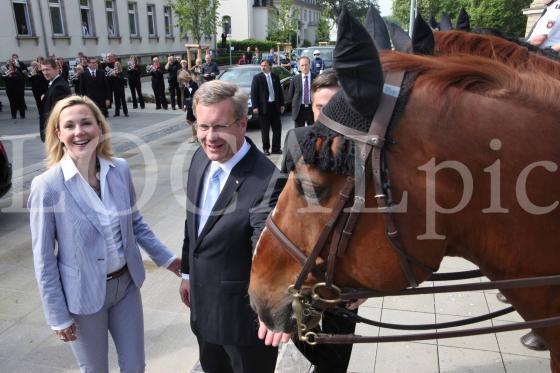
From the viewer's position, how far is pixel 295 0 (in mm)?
79562

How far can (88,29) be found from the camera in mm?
28641

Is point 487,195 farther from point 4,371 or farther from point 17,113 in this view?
point 17,113

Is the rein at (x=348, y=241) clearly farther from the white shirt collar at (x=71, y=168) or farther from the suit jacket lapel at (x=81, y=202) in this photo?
the white shirt collar at (x=71, y=168)

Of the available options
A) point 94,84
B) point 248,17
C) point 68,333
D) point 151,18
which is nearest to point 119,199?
point 68,333

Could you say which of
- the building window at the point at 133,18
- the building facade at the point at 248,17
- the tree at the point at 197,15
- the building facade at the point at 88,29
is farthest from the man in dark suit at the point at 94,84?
the building facade at the point at 248,17

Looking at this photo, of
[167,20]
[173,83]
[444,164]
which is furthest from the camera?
[167,20]

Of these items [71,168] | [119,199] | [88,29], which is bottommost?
[119,199]

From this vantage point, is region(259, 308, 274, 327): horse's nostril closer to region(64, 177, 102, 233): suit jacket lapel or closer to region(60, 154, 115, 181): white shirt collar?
region(64, 177, 102, 233): suit jacket lapel

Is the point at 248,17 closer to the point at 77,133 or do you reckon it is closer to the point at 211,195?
the point at 77,133

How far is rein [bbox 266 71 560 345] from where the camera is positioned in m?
1.28

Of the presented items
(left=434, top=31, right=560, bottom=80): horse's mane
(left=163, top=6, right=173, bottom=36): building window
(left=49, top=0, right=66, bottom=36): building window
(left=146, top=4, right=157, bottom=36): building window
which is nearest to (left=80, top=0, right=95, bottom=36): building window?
(left=49, top=0, right=66, bottom=36): building window

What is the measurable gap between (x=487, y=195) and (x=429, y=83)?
0.38 meters

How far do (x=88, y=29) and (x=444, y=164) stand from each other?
105 feet

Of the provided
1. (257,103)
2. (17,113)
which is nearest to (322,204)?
(257,103)
